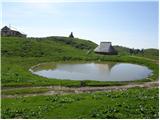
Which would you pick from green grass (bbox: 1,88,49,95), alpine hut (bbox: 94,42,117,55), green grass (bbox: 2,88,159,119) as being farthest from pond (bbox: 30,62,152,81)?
alpine hut (bbox: 94,42,117,55)

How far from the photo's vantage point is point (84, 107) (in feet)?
68.9

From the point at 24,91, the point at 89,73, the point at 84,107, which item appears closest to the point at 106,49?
the point at 89,73

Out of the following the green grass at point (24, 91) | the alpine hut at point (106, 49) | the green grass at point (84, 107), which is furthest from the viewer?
the alpine hut at point (106, 49)

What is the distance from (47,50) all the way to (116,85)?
2004 inches

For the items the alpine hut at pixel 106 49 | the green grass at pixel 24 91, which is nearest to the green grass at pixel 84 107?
the green grass at pixel 24 91

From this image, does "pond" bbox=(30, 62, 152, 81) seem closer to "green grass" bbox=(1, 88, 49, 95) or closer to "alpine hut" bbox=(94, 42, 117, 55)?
"green grass" bbox=(1, 88, 49, 95)

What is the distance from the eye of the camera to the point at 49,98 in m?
24.5

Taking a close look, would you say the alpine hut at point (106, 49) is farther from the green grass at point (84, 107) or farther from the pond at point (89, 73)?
the green grass at point (84, 107)

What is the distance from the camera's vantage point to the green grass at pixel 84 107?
19125mm

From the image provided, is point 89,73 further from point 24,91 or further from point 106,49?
point 106,49

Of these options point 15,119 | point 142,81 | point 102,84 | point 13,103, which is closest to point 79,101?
point 13,103

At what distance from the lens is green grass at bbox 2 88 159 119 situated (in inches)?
753

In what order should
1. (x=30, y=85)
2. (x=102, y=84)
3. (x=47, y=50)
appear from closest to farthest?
(x=30, y=85) < (x=102, y=84) < (x=47, y=50)

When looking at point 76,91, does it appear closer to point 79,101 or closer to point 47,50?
point 79,101
